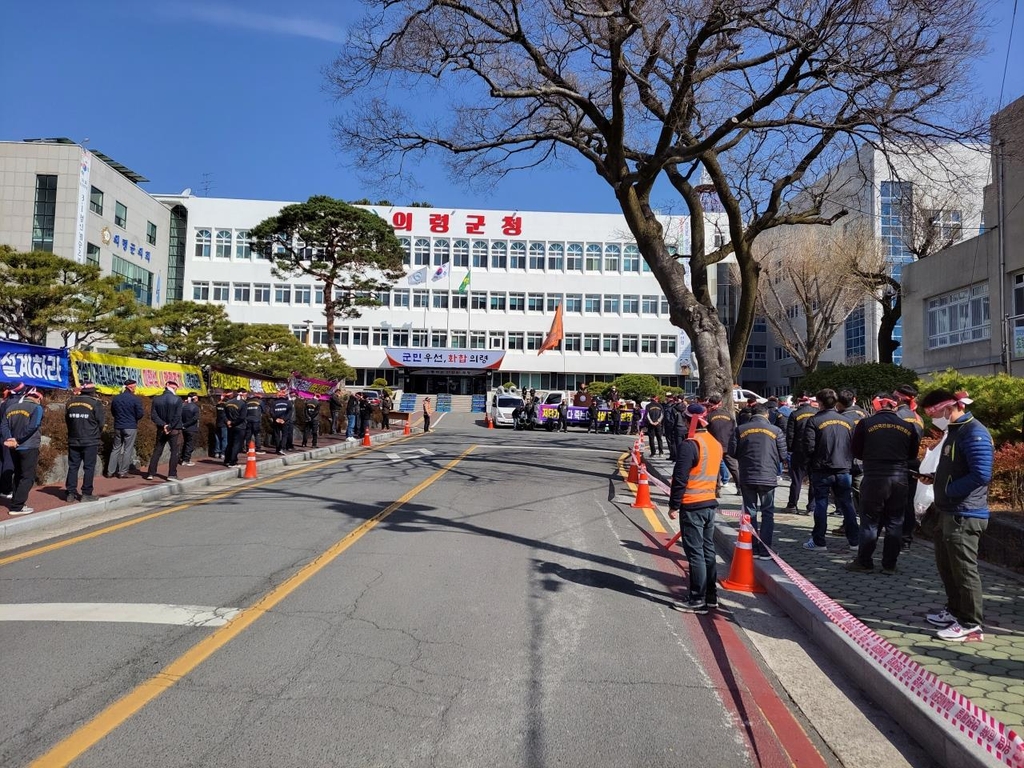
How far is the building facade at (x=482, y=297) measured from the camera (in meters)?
63.3

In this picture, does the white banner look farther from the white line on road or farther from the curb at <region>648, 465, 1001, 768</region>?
the curb at <region>648, 465, 1001, 768</region>

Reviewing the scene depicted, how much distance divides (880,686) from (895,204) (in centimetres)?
1962

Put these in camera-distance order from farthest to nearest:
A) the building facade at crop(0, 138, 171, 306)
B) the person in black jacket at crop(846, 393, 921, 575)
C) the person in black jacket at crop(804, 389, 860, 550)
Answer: the building facade at crop(0, 138, 171, 306) → the person in black jacket at crop(804, 389, 860, 550) → the person in black jacket at crop(846, 393, 921, 575)

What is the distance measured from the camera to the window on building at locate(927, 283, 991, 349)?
2641cm

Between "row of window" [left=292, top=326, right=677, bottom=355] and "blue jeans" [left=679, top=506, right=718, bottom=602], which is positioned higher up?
"row of window" [left=292, top=326, right=677, bottom=355]

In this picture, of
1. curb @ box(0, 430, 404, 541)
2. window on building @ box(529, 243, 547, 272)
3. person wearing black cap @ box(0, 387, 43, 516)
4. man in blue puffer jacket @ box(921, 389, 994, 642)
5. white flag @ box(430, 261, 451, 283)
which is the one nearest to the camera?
man in blue puffer jacket @ box(921, 389, 994, 642)

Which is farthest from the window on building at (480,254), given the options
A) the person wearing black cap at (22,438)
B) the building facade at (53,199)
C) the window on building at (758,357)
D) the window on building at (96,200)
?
the person wearing black cap at (22,438)

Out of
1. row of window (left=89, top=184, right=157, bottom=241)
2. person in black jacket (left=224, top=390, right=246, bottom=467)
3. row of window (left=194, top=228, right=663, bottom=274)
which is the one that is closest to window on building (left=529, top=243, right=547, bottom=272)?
row of window (left=194, top=228, right=663, bottom=274)

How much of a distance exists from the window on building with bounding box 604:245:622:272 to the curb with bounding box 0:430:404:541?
4964 cm

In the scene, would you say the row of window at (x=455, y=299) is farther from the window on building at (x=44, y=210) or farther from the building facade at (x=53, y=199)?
the window on building at (x=44, y=210)

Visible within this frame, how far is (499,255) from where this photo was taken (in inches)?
2589

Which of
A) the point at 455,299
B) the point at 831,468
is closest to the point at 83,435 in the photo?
the point at 831,468

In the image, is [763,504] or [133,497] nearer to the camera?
[763,504]

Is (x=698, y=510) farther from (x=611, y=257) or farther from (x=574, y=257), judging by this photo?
(x=611, y=257)
